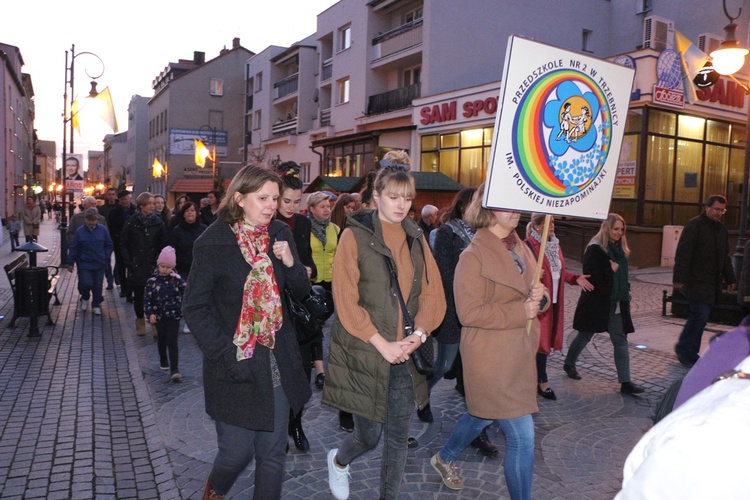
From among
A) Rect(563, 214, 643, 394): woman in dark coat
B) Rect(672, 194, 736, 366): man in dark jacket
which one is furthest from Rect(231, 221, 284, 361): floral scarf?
Rect(672, 194, 736, 366): man in dark jacket

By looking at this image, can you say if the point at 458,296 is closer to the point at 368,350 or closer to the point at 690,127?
the point at 368,350

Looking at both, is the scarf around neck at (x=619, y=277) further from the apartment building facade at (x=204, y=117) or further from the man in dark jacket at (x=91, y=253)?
the apartment building facade at (x=204, y=117)

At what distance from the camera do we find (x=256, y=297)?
9.94 ft

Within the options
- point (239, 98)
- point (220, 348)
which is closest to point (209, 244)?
point (220, 348)

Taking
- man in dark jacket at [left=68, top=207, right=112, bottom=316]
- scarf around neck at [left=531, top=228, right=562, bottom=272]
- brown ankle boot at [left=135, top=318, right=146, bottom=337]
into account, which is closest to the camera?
scarf around neck at [left=531, top=228, right=562, bottom=272]

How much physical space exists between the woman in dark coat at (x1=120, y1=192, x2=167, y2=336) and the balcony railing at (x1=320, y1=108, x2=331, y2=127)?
25031 mm

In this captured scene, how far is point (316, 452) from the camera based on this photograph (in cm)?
454

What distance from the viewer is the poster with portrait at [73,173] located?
23531 millimetres

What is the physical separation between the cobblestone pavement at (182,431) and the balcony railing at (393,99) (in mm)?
19770

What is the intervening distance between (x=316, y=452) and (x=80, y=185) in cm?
2228

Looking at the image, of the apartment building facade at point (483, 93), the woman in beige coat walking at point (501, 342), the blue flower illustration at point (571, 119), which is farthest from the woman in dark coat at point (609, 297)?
the apartment building facade at point (483, 93)

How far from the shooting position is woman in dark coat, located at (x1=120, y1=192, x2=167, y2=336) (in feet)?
29.0

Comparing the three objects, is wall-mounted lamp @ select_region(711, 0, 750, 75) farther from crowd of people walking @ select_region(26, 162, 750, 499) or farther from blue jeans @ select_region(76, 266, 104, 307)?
blue jeans @ select_region(76, 266, 104, 307)

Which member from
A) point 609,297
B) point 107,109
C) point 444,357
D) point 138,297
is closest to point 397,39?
point 107,109
